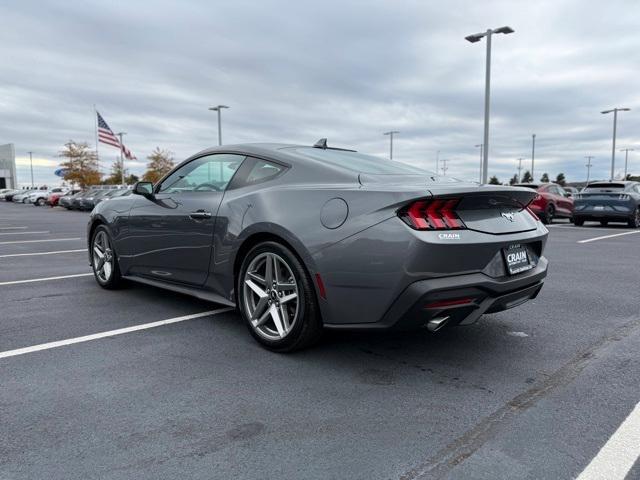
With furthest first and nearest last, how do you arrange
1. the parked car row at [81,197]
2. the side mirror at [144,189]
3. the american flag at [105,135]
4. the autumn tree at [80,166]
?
1. the autumn tree at [80,166]
2. the american flag at [105,135]
3. the parked car row at [81,197]
4. the side mirror at [144,189]

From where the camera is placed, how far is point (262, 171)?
3951 millimetres

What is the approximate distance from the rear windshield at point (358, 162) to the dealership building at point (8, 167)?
113912 mm

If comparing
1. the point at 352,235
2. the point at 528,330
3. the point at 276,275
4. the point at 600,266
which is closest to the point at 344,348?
the point at 276,275

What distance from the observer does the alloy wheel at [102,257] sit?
18.7ft

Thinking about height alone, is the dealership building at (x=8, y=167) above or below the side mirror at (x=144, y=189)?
above

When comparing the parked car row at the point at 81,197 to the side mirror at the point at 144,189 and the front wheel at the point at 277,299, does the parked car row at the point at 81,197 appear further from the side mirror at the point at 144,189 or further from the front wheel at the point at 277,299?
the front wheel at the point at 277,299

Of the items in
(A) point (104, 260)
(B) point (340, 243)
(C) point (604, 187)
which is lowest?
(A) point (104, 260)

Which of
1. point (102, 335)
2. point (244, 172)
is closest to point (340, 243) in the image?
point (244, 172)

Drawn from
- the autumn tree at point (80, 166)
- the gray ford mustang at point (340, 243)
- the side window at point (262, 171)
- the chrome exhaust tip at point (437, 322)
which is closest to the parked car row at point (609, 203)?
the gray ford mustang at point (340, 243)

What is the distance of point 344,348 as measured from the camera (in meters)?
3.73

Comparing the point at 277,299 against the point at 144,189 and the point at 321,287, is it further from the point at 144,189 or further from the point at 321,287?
the point at 144,189

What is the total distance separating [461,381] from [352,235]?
1089 millimetres

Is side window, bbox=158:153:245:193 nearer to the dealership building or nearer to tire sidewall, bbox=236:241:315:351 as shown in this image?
tire sidewall, bbox=236:241:315:351

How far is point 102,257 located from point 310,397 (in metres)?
3.86
